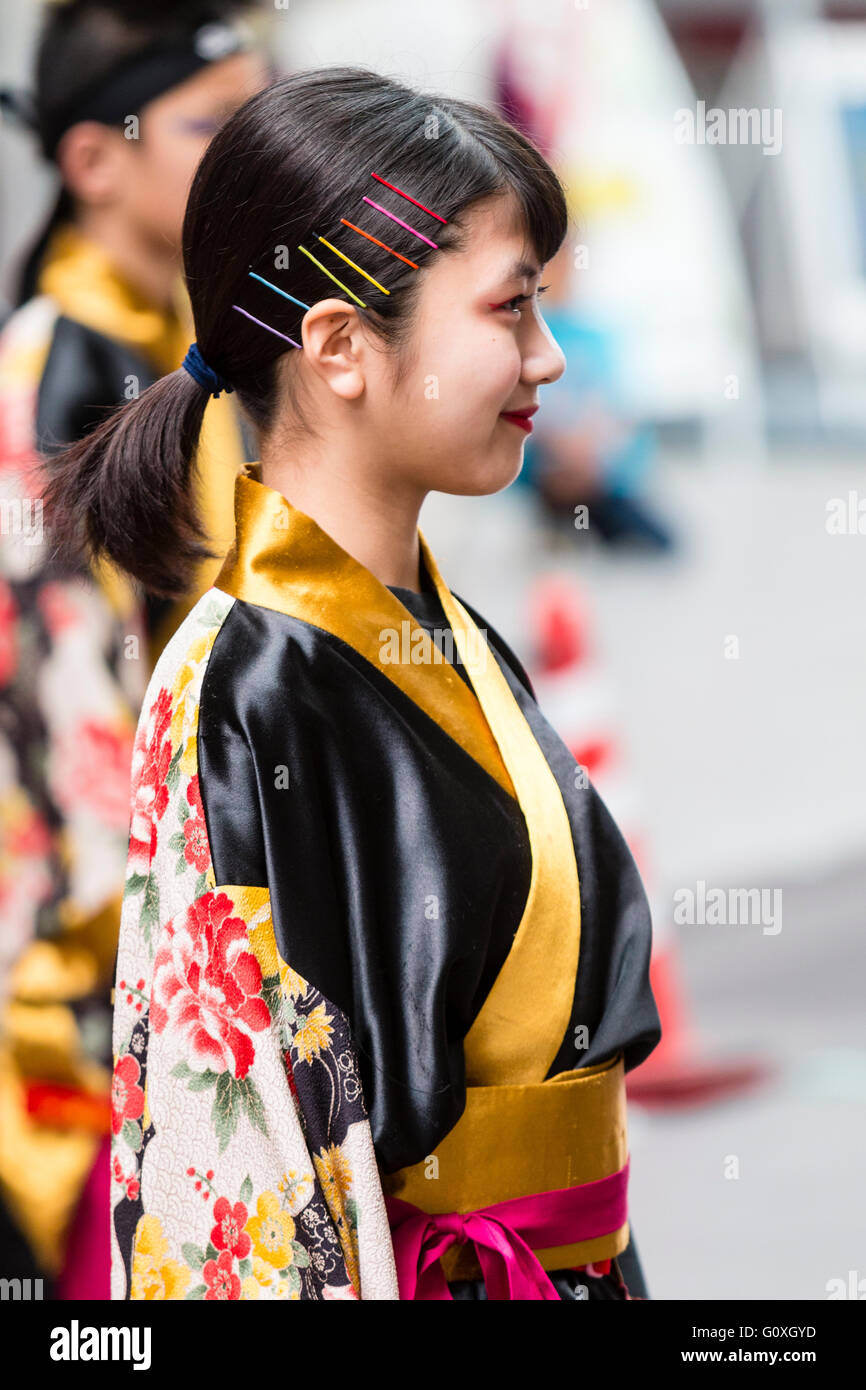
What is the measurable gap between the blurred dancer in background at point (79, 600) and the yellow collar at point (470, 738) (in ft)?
2.36

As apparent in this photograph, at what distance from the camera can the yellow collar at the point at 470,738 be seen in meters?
1.17

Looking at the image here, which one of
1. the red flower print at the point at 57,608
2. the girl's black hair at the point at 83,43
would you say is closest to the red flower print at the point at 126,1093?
the red flower print at the point at 57,608

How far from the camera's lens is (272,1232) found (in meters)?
1.07

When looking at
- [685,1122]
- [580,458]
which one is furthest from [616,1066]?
[580,458]

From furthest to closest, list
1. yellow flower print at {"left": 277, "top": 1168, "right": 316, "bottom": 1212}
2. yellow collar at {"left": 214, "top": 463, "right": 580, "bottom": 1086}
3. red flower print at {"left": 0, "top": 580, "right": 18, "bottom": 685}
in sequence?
red flower print at {"left": 0, "top": 580, "right": 18, "bottom": 685}
yellow collar at {"left": 214, "top": 463, "right": 580, "bottom": 1086}
yellow flower print at {"left": 277, "top": 1168, "right": 316, "bottom": 1212}

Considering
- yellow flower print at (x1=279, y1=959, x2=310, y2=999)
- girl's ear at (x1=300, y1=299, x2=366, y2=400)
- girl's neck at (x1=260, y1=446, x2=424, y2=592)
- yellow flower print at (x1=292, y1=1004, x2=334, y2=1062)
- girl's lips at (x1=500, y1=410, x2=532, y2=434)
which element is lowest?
yellow flower print at (x1=292, y1=1004, x2=334, y2=1062)

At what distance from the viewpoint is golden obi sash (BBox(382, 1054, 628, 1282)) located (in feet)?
3.74

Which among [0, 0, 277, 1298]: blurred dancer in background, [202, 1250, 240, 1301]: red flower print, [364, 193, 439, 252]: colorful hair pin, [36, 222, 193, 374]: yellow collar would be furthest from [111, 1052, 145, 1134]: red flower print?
[36, 222, 193, 374]: yellow collar

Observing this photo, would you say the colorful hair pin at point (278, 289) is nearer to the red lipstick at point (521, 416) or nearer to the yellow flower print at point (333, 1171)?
the red lipstick at point (521, 416)

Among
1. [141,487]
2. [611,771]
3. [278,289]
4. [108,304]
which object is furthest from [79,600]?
[611,771]

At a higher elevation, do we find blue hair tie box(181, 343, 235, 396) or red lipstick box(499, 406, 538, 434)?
blue hair tie box(181, 343, 235, 396)

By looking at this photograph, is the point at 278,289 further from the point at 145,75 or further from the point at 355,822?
the point at 145,75

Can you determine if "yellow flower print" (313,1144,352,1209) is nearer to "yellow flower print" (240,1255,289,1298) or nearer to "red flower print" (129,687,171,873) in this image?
"yellow flower print" (240,1255,289,1298)
